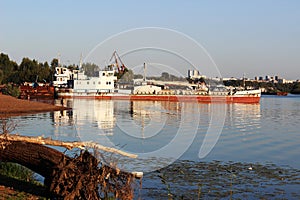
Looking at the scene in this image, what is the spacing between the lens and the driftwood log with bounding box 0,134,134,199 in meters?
7.88

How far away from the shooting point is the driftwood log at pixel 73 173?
7.88m

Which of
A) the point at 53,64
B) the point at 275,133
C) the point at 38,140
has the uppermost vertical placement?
the point at 53,64

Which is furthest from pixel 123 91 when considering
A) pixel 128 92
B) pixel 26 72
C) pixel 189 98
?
pixel 26 72

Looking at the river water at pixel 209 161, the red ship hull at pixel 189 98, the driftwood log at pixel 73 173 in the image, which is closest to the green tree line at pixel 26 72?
the red ship hull at pixel 189 98

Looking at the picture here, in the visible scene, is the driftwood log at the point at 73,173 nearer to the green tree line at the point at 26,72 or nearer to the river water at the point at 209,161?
the river water at the point at 209,161

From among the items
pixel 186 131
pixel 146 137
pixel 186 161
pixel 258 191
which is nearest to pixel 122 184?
pixel 258 191

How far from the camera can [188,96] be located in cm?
8756

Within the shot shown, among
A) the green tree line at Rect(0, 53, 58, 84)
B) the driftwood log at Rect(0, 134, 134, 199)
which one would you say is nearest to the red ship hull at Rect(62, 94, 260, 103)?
the green tree line at Rect(0, 53, 58, 84)

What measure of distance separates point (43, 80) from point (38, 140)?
100280 millimetres

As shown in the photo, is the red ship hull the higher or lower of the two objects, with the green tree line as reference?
lower

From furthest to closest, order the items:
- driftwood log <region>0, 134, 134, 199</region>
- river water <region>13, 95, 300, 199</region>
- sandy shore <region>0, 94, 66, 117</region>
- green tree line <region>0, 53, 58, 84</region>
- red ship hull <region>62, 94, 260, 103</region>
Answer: green tree line <region>0, 53, 58, 84</region>, red ship hull <region>62, 94, 260, 103</region>, sandy shore <region>0, 94, 66, 117</region>, river water <region>13, 95, 300, 199</region>, driftwood log <region>0, 134, 134, 199</region>

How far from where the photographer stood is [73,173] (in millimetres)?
7926

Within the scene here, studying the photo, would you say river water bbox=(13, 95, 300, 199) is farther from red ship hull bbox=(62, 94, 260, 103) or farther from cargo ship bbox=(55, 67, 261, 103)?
red ship hull bbox=(62, 94, 260, 103)

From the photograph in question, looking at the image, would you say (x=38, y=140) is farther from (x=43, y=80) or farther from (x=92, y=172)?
(x=43, y=80)
